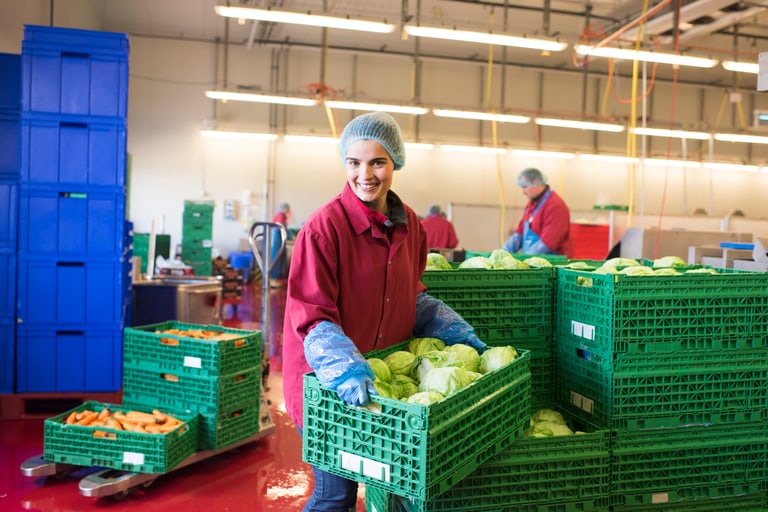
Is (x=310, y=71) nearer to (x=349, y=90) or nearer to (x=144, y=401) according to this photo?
(x=349, y=90)

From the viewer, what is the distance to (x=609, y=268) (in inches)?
125

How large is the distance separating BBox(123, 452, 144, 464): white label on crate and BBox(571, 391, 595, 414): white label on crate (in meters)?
2.62

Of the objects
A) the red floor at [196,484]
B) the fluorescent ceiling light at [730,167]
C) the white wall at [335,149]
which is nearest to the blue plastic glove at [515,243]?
the red floor at [196,484]

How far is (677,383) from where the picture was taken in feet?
8.99

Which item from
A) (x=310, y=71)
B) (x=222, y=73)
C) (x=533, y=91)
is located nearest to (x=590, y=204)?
(x=533, y=91)

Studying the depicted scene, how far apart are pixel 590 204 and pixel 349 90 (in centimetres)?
767

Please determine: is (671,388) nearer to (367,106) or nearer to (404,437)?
(404,437)

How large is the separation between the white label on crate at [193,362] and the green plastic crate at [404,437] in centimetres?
259

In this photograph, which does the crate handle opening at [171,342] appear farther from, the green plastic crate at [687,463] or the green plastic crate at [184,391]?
the green plastic crate at [687,463]

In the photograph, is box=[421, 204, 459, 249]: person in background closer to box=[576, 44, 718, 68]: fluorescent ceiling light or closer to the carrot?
box=[576, 44, 718, 68]: fluorescent ceiling light

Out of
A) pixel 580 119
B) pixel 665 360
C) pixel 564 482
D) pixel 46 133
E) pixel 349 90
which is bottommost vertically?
pixel 564 482

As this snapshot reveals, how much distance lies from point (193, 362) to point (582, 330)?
272 cm

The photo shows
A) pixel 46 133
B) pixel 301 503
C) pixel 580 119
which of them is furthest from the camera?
pixel 580 119

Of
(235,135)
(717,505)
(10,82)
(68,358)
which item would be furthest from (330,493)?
(235,135)
